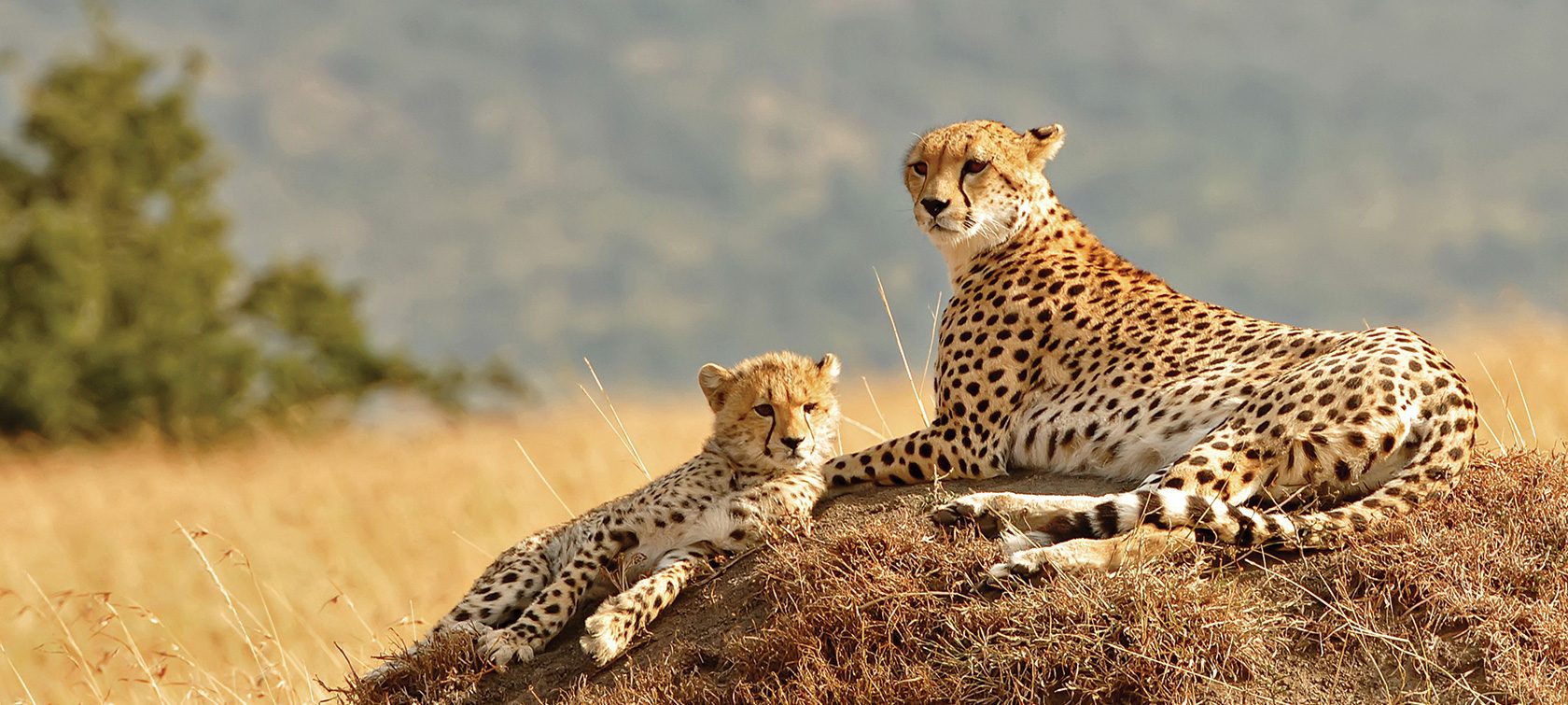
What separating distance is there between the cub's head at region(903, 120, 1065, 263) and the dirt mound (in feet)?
4.42

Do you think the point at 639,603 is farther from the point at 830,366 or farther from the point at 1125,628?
the point at 1125,628

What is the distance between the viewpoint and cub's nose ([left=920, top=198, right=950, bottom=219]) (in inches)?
208

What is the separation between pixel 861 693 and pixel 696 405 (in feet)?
38.4

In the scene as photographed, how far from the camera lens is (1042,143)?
5.54 meters

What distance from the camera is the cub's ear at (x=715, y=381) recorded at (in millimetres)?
4781

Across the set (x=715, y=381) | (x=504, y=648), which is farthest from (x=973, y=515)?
(x=504, y=648)

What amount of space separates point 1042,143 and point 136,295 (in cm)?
2164

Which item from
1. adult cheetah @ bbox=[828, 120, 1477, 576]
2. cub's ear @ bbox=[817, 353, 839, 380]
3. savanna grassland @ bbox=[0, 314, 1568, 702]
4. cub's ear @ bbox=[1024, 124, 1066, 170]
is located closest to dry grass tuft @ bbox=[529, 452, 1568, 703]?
adult cheetah @ bbox=[828, 120, 1477, 576]

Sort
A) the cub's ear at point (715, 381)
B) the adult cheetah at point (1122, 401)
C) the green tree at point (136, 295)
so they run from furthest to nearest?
the green tree at point (136, 295)
the cub's ear at point (715, 381)
the adult cheetah at point (1122, 401)

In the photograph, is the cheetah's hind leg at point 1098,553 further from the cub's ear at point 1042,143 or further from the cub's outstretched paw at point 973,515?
the cub's ear at point 1042,143

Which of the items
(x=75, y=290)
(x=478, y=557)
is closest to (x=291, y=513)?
(x=478, y=557)

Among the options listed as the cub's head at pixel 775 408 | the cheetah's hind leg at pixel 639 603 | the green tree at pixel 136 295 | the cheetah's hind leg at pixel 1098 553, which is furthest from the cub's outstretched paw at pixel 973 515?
the green tree at pixel 136 295

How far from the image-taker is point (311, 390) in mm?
23953

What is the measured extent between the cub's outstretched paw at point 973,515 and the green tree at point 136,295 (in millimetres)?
18112
